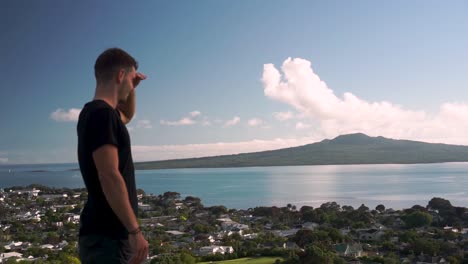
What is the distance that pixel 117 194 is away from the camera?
131cm

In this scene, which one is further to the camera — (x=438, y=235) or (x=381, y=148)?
(x=381, y=148)

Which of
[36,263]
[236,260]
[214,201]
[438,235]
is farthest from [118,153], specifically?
[214,201]

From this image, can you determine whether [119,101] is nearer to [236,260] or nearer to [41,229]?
[236,260]

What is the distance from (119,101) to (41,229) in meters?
17.9

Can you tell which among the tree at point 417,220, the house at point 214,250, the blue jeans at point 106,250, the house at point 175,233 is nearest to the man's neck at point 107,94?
the blue jeans at point 106,250

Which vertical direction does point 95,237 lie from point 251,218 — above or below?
above

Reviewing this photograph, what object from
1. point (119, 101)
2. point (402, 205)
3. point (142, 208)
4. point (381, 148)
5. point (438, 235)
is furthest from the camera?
point (381, 148)

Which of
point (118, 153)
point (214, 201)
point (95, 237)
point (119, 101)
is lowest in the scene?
point (214, 201)

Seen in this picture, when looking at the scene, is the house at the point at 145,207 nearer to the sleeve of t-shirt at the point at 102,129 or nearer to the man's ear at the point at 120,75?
the man's ear at the point at 120,75

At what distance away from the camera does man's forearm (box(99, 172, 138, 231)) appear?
1309 millimetres

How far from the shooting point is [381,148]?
10700cm

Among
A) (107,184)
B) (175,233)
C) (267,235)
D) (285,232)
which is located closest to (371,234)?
(285,232)

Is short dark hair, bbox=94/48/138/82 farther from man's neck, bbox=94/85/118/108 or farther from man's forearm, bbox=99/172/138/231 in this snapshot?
man's forearm, bbox=99/172/138/231

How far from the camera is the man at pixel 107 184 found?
131 centimetres
